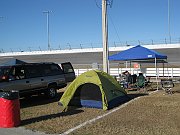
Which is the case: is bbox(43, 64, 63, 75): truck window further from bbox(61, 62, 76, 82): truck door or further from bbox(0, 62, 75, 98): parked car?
bbox(61, 62, 76, 82): truck door

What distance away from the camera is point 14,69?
12.7 meters

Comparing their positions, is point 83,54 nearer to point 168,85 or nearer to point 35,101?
point 168,85

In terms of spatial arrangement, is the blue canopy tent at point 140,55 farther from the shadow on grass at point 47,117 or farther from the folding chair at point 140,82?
the shadow on grass at point 47,117

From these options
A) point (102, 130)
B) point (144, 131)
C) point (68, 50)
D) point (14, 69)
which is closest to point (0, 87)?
point (14, 69)

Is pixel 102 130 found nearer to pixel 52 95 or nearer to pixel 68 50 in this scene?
pixel 52 95

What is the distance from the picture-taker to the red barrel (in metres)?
8.49

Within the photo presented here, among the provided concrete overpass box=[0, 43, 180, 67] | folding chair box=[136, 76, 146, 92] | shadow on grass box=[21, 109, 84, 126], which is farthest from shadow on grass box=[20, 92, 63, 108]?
concrete overpass box=[0, 43, 180, 67]

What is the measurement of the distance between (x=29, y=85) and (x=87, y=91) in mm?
2825

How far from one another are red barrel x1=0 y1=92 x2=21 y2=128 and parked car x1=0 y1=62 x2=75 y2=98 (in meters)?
3.37

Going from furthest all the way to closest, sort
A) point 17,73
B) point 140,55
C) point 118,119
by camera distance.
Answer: point 140,55, point 17,73, point 118,119

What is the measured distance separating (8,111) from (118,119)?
10.4 feet

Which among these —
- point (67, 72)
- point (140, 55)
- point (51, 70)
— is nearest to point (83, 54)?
point (67, 72)

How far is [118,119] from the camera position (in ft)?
30.3

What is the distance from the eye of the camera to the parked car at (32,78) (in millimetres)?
12289
